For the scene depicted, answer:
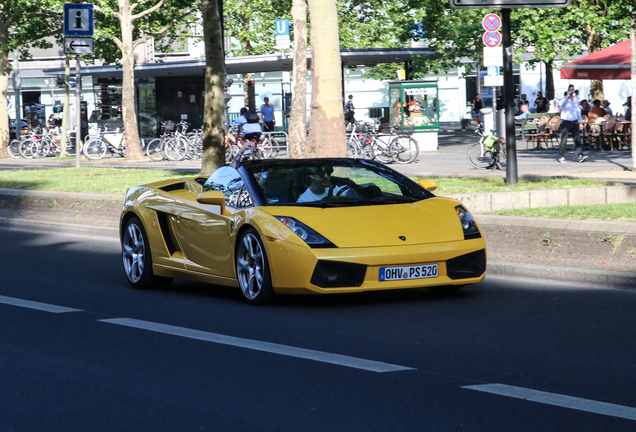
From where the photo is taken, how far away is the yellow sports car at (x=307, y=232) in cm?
801

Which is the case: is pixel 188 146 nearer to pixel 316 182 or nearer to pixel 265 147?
pixel 265 147

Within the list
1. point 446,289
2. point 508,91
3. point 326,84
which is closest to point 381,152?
point 326,84

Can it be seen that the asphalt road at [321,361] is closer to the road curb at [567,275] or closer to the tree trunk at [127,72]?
the road curb at [567,275]

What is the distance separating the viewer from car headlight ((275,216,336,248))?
8008 millimetres

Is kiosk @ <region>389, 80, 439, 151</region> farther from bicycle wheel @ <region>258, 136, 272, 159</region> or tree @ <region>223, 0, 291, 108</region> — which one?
tree @ <region>223, 0, 291, 108</region>

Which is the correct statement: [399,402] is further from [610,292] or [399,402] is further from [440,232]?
[610,292]

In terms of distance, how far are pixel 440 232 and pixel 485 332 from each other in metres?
1.37

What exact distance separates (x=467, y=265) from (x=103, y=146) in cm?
2991

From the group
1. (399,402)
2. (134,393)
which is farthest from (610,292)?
(134,393)

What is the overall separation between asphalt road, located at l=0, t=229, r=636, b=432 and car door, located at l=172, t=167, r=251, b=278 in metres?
0.34

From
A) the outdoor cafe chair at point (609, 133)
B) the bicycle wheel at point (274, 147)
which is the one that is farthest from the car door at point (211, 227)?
the bicycle wheel at point (274, 147)

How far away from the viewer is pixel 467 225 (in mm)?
8531

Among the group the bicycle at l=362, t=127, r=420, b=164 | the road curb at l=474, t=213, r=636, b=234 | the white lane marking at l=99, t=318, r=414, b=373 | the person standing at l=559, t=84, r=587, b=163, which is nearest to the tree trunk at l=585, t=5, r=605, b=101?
the bicycle at l=362, t=127, r=420, b=164

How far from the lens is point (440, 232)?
8.30 meters
